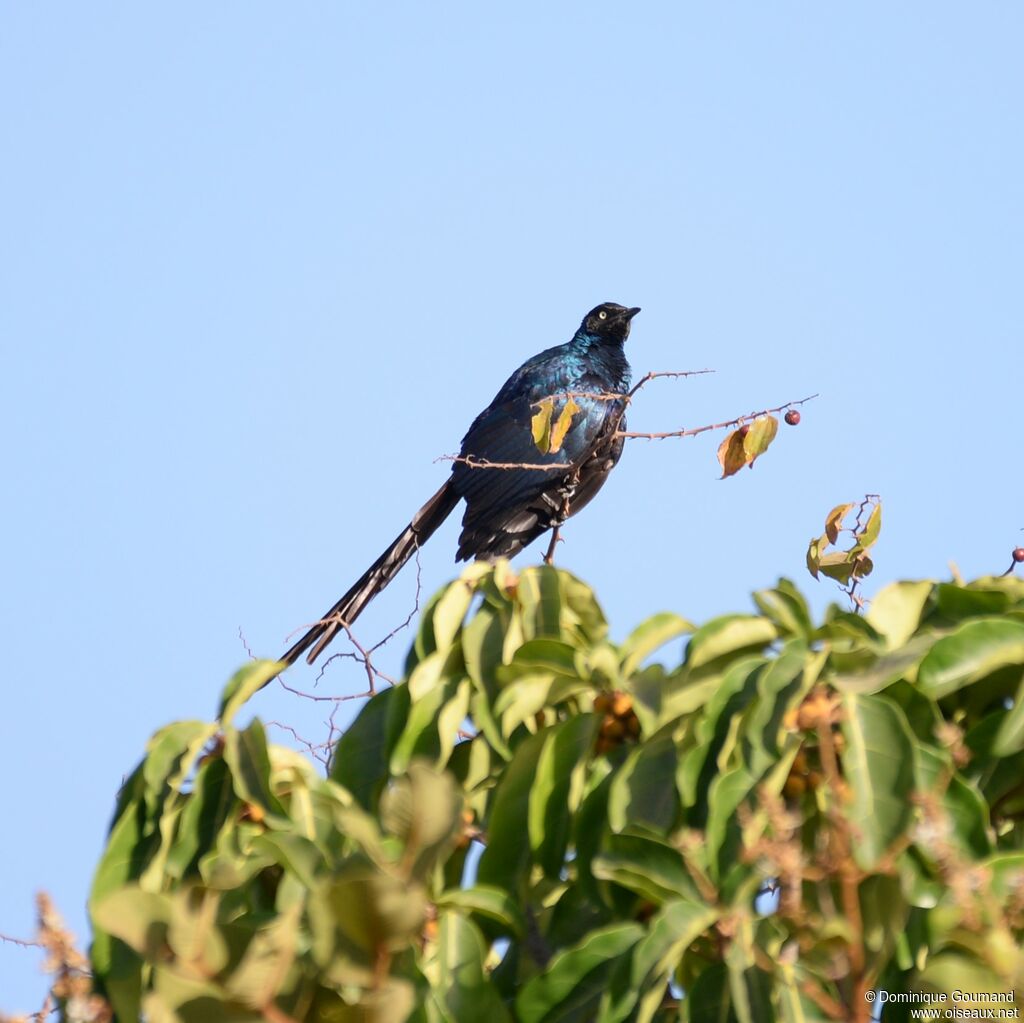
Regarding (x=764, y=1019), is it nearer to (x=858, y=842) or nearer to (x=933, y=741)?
(x=858, y=842)

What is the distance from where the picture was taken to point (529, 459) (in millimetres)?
7047

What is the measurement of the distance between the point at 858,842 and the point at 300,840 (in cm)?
52

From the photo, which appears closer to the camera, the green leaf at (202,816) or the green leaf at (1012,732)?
the green leaf at (1012,732)

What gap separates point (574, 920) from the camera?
1729mm

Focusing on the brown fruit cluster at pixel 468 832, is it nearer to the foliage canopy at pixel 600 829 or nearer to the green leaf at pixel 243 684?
the foliage canopy at pixel 600 829

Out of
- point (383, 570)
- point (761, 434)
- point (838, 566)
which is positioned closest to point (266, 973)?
point (838, 566)

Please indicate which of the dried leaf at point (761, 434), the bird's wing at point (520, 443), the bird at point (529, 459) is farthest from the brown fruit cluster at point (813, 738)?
the bird's wing at point (520, 443)

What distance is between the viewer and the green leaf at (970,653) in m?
1.65

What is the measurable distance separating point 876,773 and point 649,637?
37 centimetres

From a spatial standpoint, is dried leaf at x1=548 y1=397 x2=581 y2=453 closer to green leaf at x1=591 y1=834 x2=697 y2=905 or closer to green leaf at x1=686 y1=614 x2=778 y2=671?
green leaf at x1=686 y1=614 x2=778 y2=671

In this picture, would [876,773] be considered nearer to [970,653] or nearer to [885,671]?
[885,671]

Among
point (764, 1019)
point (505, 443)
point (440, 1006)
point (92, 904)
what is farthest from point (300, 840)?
point (505, 443)

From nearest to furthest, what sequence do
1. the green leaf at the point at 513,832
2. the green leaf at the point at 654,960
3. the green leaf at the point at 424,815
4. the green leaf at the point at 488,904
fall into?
1. the green leaf at the point at 424,815
2. the green leaf at the point at 654,960
3. the green leaf at the point at 488,904
4. the green leaf at the point at 513,832

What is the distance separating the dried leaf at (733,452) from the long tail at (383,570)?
3.91 ft
